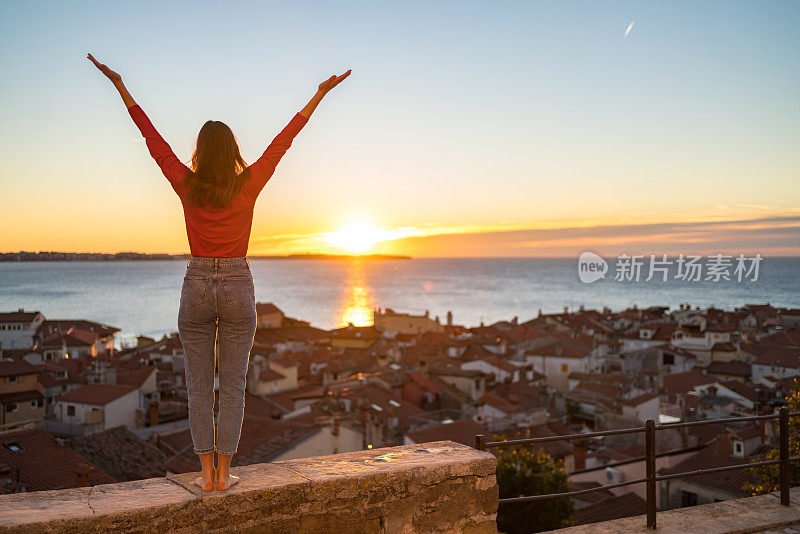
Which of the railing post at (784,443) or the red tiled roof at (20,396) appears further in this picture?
the red tiled roof at (20,396)

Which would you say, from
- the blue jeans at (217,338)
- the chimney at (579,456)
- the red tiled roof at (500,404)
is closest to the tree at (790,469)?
the chimney at (579,456)

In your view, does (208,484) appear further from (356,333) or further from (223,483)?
(356,333)

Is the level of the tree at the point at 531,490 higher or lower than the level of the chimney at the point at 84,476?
lower

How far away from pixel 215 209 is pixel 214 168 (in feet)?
0.62

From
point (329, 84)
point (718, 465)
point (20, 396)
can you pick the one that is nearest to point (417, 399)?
point (718, 465)

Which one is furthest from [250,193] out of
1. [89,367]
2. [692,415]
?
[89,367]

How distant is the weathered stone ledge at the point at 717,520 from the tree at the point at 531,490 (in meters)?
10.3

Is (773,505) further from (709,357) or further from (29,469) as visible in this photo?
(709,357)

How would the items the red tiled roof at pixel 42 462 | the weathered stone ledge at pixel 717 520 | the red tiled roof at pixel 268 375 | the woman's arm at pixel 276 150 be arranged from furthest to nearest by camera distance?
the red tiled roof at pixel 268 375
the red tiled roof at pixel 42 462
the weathered stone ledge at pixel 717 520
the woman's arm at pixel 276 150

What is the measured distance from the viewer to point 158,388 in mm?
32344

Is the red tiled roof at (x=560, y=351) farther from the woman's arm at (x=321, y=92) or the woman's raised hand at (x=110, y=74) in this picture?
the woman's raised hand at (x=110, y=74)

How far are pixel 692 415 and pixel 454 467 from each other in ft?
89.8

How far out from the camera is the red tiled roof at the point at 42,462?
1486 centimetres

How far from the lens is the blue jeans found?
290 cm
